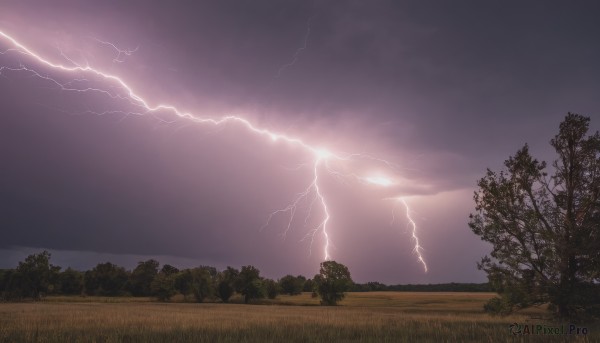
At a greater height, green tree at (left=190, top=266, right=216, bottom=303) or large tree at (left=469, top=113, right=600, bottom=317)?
large tree at (left=469, top=113, right=600, bottom=317)

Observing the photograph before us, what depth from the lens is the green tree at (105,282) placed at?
84.7m

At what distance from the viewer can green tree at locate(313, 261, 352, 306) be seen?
6241cm

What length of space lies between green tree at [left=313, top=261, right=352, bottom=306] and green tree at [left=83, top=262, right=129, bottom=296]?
146ft

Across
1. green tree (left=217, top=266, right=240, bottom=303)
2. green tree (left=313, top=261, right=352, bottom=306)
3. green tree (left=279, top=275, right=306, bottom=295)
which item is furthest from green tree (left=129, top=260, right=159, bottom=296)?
green tree (left=313, top=261, right=352, bottom=306)

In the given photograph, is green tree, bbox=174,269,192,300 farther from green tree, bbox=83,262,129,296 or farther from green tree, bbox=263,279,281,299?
green tree, bbox=83,262,129,296

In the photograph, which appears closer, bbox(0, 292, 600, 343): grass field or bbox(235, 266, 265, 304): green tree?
bbox(0, 292, 600, 343): grass field

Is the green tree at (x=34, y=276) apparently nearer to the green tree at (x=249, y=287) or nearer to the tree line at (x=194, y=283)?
the tree line at (x=194, y=283)

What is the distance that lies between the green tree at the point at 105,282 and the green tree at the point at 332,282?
44.5m

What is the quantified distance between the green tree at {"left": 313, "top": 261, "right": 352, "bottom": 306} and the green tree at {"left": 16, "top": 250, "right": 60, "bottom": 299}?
47.1m

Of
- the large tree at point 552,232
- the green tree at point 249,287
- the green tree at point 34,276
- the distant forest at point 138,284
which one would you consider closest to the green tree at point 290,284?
the distant forest at point 138,284

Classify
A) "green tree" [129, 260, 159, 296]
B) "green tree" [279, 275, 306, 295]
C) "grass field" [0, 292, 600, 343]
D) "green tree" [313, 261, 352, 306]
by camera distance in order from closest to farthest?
"grass field" [0, 292, 600, 343] → "green tree" [313, 261, 352, 306] → "green tree" [129, 260, 159, 296] → "green tree" [279, 275, 306, 295]

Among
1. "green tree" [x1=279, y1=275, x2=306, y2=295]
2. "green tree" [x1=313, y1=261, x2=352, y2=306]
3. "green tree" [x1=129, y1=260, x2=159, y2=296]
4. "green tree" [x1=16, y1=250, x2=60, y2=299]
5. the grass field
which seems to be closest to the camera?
the grass field

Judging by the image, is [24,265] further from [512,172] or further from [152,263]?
[512,172]

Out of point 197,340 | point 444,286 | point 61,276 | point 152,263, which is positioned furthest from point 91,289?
point 444,286
